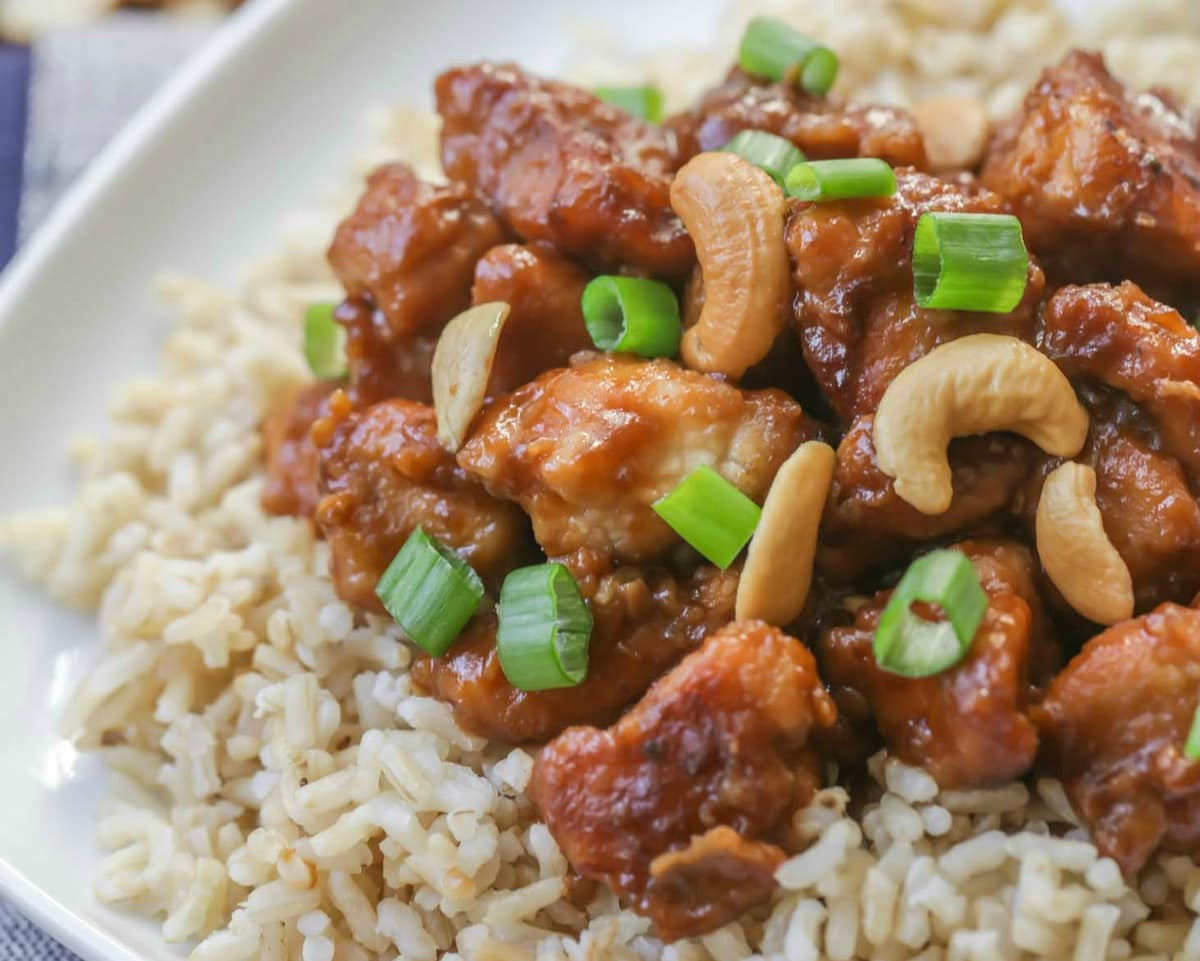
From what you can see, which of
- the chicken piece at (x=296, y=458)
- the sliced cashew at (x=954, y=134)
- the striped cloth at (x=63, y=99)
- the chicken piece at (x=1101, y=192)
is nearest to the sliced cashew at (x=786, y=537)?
the chicken piece at (x=1101, y=192)

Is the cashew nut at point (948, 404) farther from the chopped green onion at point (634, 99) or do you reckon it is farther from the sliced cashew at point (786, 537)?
the chopped green onion at point (634, 99)

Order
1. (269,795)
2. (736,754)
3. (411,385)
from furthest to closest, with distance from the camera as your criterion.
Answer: (411,385) → (269,795) → (736,754)

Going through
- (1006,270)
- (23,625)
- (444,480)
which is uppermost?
(1006,270)

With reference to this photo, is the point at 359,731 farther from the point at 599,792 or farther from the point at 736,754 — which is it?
the point at 736,754

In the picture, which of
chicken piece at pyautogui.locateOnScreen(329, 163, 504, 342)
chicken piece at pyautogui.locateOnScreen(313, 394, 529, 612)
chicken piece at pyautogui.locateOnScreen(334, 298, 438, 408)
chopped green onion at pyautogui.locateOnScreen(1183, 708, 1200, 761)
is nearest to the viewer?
chopped green onion at pyautogui.locateOnScreen(1183, 708, 1200, 761)

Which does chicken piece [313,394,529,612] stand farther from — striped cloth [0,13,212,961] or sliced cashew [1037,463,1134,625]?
striped cloth [0,13,212,961]

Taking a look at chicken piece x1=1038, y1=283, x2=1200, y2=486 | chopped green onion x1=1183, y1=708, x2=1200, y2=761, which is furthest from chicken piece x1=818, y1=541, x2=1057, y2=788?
chicken piece x1=1038, y1=283, x2=1200, y2=486

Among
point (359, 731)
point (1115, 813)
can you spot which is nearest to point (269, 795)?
point (359, 731)
